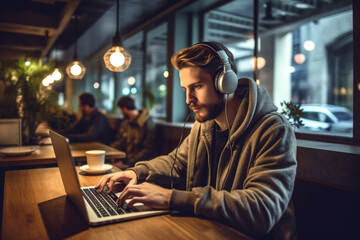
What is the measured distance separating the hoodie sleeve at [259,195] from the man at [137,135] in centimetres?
246

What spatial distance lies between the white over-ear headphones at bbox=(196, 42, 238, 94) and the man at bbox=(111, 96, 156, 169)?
7.52 feet

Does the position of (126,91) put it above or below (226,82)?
above

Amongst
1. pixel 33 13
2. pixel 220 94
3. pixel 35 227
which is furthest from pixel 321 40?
pixel 35 227

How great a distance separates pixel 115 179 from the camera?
4.16ft

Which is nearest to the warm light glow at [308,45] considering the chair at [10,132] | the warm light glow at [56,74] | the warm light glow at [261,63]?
the warm light glow at [261,63]

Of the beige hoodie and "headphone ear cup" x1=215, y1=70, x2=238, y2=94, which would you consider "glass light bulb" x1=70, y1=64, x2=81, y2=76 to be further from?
"headphone ear cup" x1=215, y1=70, x2=238, y2=94

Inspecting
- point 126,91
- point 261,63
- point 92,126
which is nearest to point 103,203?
point 261,63

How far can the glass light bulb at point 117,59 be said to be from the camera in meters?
2.40

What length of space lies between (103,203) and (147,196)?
20 cm

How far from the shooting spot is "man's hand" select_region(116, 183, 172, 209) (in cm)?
98

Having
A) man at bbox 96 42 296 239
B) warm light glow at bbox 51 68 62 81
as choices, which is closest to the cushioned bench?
man at bbox 96 42 296 239

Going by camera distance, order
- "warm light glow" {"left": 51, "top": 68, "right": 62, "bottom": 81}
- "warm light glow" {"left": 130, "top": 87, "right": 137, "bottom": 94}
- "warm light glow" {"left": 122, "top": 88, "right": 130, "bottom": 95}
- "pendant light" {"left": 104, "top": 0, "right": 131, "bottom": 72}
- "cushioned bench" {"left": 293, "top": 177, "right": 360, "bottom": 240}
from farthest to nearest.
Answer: "warm light glow" {"left": 122, "top": 88, "right": 130, "bottom": 95} < "warm light glow" {"left": 130, "top": 87, "right": 137, "bottom": 94} < "warm light glow" {"left": 51, "top": 68, "right": 62, "bottom": 81} < "pendant light" {"left": 104, "top": 0, "right": 131, "bottom": 72} < "cushioned bench" {"left": 293, "top": 177, "right": 360, "bottom": 240}

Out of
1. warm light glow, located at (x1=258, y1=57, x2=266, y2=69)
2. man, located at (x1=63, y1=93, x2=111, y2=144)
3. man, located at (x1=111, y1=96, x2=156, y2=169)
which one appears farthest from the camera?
man, located at (x1=63, y1=93, x2=111, y2=144)

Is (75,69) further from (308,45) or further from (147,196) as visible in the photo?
(308,45)
